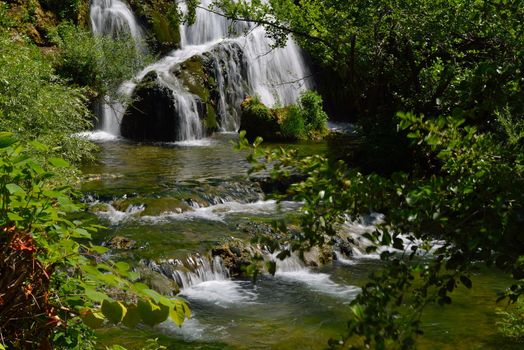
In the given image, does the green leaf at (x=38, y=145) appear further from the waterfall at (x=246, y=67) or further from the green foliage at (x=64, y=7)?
the waterfall at (x=246, y=67)

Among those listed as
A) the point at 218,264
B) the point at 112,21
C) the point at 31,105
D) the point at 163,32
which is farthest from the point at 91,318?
the point at 163,32

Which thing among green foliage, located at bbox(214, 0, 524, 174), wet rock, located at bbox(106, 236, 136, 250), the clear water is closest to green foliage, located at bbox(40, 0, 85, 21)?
the clear water

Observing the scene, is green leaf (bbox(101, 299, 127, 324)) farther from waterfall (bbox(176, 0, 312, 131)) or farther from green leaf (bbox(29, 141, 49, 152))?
waterfall (bbox(176, 0, 312, 131))

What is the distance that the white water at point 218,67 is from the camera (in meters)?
22.7

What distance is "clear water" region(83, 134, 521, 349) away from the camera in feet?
23.2

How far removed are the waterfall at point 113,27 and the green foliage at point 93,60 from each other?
5.52ft

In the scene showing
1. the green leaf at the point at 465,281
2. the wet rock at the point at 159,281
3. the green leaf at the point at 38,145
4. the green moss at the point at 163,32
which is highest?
the green moss at the point at 163,32

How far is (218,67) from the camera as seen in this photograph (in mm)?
25344

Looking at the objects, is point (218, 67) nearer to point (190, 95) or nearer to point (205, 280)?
point (190, 95)

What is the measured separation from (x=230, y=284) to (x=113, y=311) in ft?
24.3

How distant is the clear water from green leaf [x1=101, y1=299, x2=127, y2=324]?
246 centimetres

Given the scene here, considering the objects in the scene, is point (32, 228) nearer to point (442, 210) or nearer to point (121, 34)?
point (442, 210)

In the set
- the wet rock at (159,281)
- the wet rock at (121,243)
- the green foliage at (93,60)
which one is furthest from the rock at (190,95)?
the wet rock at (159,281)

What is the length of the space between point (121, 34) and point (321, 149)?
10234 millimetres
